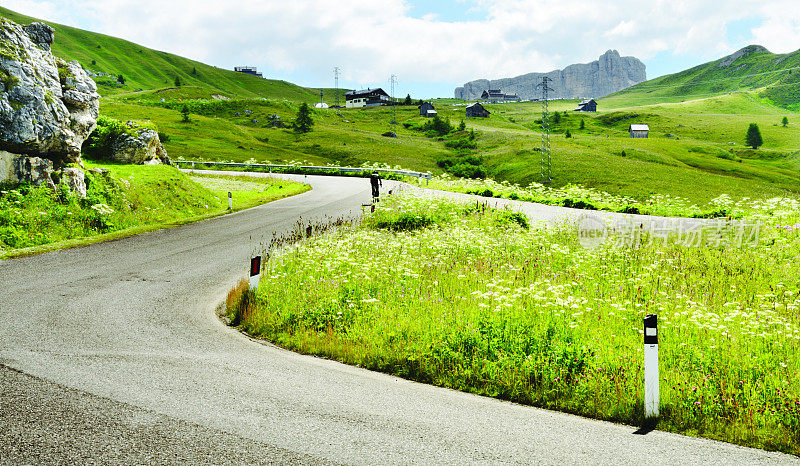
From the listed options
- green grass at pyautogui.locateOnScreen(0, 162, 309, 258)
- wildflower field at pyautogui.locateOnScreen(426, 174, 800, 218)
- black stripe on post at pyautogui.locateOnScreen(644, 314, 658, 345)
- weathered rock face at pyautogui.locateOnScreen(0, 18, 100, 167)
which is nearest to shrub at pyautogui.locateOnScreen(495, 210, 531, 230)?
wildflower field at pyautogui.locateOnScreen(426, 174, 800, 218)

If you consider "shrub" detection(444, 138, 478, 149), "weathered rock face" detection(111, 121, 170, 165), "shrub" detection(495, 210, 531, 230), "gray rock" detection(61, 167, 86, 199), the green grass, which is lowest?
"shrub" detection(495, 210, 531, 230)

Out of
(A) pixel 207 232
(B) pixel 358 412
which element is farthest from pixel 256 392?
(A) pixel 207 232

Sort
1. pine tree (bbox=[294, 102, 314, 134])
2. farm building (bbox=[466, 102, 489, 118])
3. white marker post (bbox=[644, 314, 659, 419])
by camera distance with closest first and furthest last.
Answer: white marker post (bbox=[644, 314, 659, 419]), pine tree (bbox=[294, 102, 314, 134]), farm building (bbox=[466, 102, 489, 118])

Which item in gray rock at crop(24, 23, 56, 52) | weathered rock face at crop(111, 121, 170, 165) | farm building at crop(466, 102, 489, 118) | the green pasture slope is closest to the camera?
gray rock at crop(24, 23, 56, 52)

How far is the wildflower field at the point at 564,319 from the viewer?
6047mm

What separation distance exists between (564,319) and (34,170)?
60.3 ft

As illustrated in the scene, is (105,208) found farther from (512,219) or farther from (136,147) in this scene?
(512,219)

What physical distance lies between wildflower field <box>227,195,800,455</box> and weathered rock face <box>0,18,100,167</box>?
10787mm

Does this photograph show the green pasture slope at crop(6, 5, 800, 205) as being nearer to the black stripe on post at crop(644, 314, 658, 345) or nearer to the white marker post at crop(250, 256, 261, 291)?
the black stripe on post at crop(644, 314, 658, 345)

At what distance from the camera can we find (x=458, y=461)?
15.6 ft

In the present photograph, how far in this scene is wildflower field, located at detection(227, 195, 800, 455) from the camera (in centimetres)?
605

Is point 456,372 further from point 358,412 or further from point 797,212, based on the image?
point 797,212

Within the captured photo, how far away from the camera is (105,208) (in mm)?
19266

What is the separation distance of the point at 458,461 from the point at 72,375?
5241 millimetres
